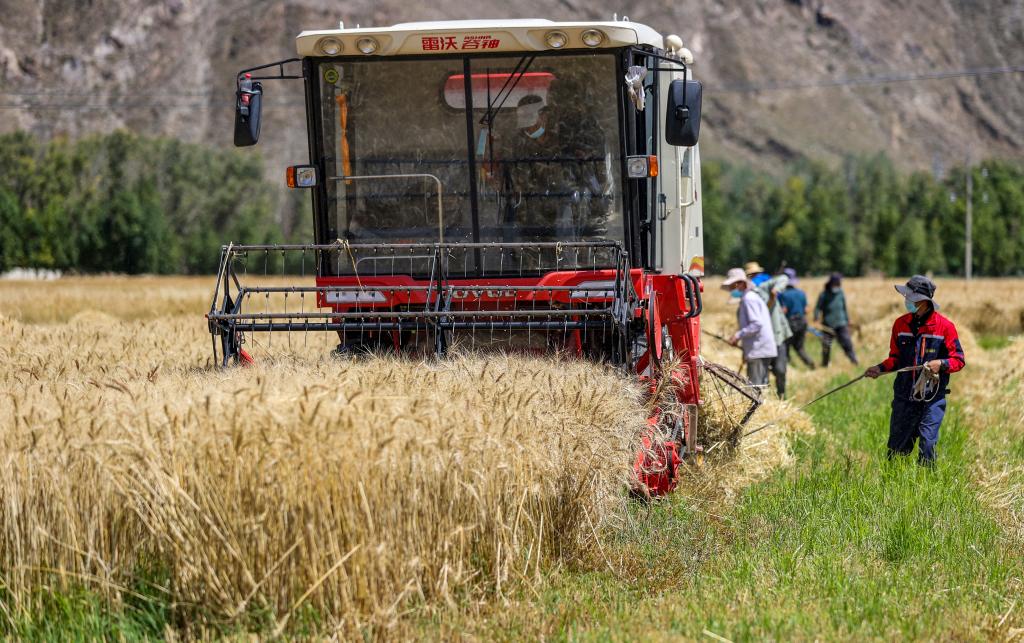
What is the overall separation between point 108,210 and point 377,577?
83.5 metres

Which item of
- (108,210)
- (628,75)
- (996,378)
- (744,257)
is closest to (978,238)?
(744,257)

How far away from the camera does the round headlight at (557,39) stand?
9.04 m

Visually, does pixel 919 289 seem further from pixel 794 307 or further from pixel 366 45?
pixel 794 307

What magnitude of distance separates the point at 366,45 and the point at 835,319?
13.7m

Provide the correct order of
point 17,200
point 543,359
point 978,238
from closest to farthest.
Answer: point 543,359
point 17,200
point 978,238

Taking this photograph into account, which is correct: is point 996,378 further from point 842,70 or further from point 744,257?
point 842,70

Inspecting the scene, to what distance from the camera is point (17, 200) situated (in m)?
83.1

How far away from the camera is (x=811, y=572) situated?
668cm

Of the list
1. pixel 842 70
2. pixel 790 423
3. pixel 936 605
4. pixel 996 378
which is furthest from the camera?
pixel 842 70

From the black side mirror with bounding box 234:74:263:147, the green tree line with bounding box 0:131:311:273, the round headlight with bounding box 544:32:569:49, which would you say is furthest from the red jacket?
the green tree line with bounding box 0:131:311:273

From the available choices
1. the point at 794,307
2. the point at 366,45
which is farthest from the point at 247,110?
the point at 794,307

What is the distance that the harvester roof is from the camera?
9016 mm

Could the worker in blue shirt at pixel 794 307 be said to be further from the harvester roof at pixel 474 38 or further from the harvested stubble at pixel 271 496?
the harvested stubble at pixel 271 496

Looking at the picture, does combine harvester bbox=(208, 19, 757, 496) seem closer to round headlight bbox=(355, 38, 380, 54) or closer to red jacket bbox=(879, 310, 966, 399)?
round headlight bbox=(355, 38, 380, 54)
